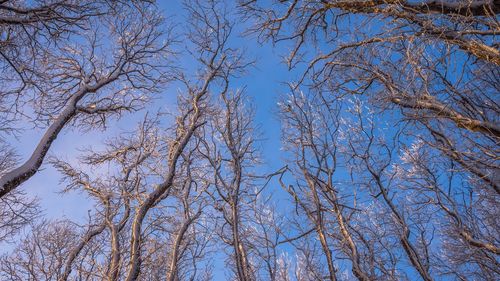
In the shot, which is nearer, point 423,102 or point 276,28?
point 423,102

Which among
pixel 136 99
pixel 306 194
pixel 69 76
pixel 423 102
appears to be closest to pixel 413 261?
pixel 306 194

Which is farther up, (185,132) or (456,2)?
(185,132)

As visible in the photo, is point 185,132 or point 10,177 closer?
point 10,177

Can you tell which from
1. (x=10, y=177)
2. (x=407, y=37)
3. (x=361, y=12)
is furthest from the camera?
(x=10, y=177)

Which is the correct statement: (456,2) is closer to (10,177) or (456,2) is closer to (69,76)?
(10,177)

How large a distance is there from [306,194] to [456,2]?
484 cm

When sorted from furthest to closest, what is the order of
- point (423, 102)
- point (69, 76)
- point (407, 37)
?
point (69, 76) → point (423, 102) → point (407, 37)

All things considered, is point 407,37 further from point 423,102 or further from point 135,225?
point 135,225

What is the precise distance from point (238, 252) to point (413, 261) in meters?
4.36

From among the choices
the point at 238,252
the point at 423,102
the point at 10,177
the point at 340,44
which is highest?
the point at 340,44

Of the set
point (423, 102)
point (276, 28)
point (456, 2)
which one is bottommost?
point (423, 102)

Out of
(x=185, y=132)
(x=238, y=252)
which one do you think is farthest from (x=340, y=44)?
(x=185, y=132)

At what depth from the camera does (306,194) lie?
7.64 m

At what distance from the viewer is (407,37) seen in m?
3.60
